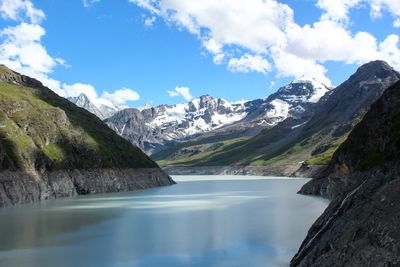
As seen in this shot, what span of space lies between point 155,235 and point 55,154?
80.6 metres

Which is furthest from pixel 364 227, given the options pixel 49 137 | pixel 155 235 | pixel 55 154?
pixel 49 137

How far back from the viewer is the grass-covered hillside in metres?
117

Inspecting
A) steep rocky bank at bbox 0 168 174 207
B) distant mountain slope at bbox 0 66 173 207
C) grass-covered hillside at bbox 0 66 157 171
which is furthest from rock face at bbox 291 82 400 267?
grass-covered hillside at bbox 0 66 157 171

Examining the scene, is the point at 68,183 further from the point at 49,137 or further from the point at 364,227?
the point at 364,227

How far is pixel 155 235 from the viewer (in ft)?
184

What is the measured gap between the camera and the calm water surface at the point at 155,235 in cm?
4175

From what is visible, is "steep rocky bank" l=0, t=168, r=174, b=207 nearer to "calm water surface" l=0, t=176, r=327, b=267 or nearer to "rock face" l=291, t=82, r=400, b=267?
"calm water surface" l=0, t=176, r=327, b=267

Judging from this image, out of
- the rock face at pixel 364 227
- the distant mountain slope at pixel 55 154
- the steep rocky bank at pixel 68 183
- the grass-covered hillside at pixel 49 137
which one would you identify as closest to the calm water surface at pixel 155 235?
the rock face at pixel 364 227

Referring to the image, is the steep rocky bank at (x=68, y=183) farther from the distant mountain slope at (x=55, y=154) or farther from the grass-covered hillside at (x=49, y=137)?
the grass-covered hillside at (x=49, y=137)

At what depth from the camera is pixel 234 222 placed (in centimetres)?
6588

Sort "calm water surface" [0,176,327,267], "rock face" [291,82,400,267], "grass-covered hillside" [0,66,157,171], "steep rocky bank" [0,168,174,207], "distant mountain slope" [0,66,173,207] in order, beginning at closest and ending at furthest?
"rock face" [291,82,400,267] → "calm water surface" [0,176,327,267] → "steep rocky bank" [0,168,174,207] → "distant mountain slope" [0,66,173,207] → "grass-covered hillside" [0,66,157,171]

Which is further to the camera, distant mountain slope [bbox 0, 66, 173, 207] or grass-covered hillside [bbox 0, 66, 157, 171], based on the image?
grass-covered hillside [bbox 0, 66, 157, 171]

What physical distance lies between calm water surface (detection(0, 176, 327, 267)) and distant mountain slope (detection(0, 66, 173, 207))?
69.4 feet

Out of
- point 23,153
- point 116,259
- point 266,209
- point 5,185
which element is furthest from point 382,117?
point 23,153
